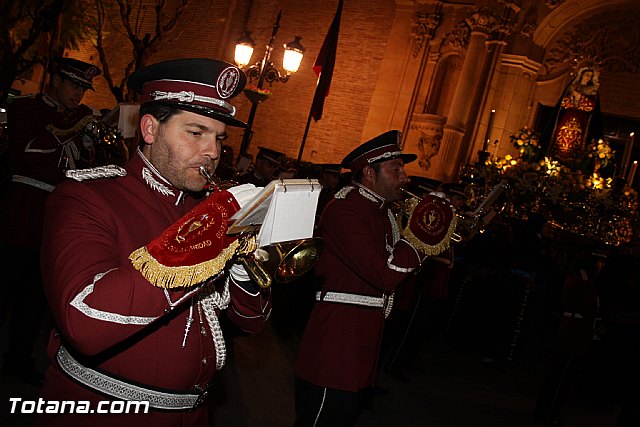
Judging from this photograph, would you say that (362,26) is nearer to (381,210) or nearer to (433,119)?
(433,119)

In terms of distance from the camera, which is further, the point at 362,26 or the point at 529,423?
the point at 362,26

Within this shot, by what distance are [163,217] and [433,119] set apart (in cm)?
1418

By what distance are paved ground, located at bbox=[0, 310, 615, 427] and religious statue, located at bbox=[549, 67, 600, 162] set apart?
4.58 m

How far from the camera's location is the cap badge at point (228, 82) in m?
2.22

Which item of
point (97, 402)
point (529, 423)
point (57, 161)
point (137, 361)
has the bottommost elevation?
point (529, 423)

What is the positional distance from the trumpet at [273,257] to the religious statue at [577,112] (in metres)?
10.2

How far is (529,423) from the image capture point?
6641 mm

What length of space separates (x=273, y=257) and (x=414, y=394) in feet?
16.5

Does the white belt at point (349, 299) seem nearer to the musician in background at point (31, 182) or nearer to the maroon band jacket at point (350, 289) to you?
the maroon band jacket at point (350, 289)

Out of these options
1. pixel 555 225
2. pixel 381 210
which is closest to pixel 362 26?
pixel 555 225

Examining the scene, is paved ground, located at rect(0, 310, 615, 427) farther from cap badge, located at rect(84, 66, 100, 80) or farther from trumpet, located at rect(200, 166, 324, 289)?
trumpet, located at rect(200, 166, 324, 289)

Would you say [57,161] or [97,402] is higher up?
[57,161]

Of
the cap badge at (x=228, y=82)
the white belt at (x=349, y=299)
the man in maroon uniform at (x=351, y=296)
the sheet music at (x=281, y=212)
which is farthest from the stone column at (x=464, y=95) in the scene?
the sheet music at (x=281, y=212)

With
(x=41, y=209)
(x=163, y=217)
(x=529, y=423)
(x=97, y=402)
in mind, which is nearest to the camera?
(x=97, y=402)
